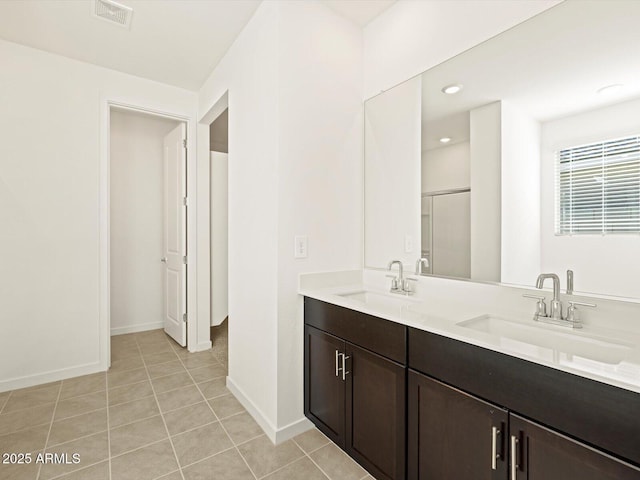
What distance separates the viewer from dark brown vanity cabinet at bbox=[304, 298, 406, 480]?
1.45 metres

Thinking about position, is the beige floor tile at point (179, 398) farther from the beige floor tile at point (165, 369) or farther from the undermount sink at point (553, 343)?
the undermount sink at point (553, 343)

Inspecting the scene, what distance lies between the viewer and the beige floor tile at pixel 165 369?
2.84m

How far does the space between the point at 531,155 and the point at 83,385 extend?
3547 millimetres

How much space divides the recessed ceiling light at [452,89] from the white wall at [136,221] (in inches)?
129

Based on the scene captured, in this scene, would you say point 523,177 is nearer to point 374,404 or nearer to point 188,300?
point 374,404

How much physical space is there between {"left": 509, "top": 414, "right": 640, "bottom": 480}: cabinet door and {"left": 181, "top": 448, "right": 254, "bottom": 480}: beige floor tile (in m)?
1.28

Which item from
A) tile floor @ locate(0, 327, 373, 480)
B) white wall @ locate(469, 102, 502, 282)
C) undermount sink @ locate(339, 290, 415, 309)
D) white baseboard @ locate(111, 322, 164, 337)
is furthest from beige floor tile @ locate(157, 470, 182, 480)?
white baseboard @ locate(111, 322, 164, 337)

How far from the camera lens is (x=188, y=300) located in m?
3.38

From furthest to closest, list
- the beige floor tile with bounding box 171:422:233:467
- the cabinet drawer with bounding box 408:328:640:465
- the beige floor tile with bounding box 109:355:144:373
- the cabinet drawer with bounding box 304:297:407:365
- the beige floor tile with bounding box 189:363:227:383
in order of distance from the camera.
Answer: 1. the beige floor tile with bounding box 109:355:144:373
2. the beige floor tile with bounding box 189:363:227:383
3. the beige floor tile with bounding box 171:422:233:467
4. the cabinet drawer with bounding box 304:297:407:365
5. the cabinet drawer with bounding box 408:328:640:465

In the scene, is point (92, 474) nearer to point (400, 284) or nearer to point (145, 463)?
point (145, 463)

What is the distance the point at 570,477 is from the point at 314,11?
100 inches

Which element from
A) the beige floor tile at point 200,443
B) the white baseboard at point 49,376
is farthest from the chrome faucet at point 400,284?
the white baseboard at point 49,376

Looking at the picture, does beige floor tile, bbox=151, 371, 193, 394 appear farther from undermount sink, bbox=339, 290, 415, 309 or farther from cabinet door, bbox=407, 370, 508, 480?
cabinet door, bbox=407, 370, 508, 480

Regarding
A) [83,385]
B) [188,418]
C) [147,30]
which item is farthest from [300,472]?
[147,30]
